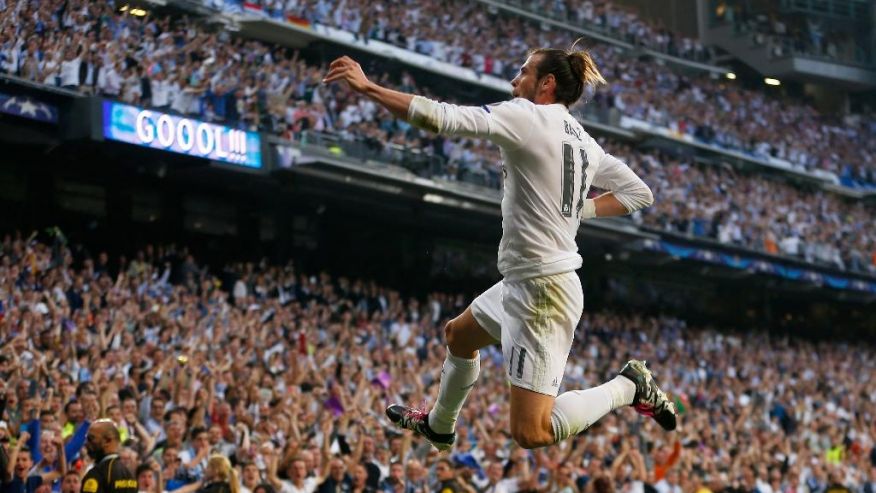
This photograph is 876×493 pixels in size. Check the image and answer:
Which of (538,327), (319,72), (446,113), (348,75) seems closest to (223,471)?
(538,327)

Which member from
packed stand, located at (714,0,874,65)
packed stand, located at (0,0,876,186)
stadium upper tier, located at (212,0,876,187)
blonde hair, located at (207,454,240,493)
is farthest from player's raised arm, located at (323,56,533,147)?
packed stand, located at (714,0,874,65)

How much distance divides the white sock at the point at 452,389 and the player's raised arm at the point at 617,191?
1.09m

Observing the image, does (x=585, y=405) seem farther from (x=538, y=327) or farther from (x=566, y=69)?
(x=566, y=69)

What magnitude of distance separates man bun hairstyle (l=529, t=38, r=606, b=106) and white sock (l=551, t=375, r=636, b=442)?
5.24 feet

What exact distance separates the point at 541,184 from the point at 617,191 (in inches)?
34.0

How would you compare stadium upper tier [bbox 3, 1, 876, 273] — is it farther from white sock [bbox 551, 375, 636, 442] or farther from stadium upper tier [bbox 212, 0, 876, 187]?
white sock [bbox 551, 375, 636, 442]

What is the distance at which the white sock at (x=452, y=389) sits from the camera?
729cm

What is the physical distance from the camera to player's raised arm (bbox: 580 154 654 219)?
727 centimetres

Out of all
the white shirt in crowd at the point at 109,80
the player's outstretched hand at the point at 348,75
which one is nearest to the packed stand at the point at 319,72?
the white shirt in crowd at the point at 109,80

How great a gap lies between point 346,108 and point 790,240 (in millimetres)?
16603

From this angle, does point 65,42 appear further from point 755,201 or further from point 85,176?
point 755,201

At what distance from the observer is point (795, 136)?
43156 millimetres

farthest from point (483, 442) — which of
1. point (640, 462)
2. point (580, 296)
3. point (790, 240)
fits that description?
point (790, 240)

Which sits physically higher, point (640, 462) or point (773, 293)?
point (773, 293)
